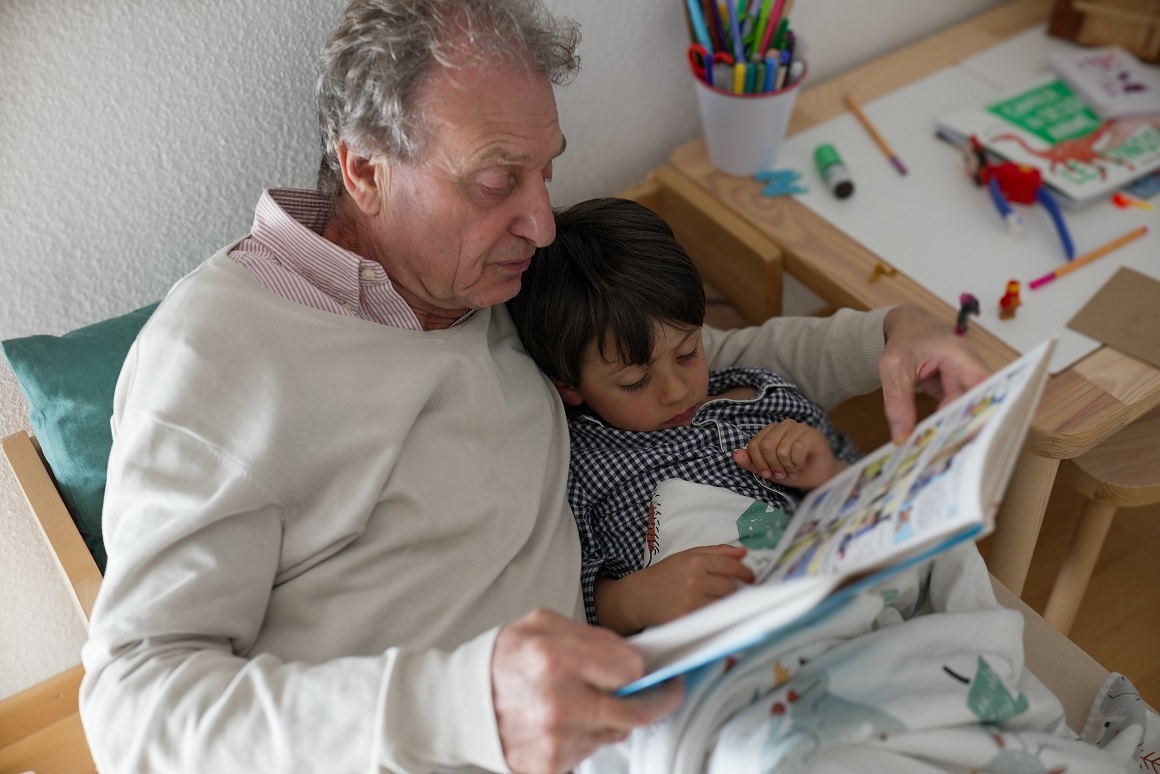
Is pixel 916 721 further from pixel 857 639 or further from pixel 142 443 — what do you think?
pixel 142 443

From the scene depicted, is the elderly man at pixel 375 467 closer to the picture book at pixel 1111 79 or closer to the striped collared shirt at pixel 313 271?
the striped collared shirt at pixel 313 271

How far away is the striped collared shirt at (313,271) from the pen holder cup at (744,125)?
2.34 ft

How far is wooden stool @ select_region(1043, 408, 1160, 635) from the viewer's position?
4.74 ft

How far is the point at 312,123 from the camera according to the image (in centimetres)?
151

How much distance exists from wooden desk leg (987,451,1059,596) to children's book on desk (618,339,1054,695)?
442 mm

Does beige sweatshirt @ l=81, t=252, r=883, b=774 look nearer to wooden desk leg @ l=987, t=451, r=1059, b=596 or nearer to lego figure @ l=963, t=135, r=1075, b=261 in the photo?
wooden desk leg @ l=987, t=451, r=1059, b=596

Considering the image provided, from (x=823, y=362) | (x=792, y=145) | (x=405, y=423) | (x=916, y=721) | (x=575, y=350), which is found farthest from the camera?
(x=792, y=145)

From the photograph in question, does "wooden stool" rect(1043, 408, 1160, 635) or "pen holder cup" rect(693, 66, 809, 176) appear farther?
"pen holder cup" rect(693, 66, 809, 176)

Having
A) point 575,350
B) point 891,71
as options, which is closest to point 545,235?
point 575,350

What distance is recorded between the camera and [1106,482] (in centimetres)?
144

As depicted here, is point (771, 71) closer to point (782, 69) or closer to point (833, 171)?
point (782, 69)

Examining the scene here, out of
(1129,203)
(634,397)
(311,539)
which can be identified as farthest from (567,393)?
(1129,203)

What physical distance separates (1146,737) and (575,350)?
82 cm

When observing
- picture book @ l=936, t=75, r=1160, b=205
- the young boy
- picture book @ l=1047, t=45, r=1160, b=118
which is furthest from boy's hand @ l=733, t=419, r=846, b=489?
picture book @ l=1047, t=45, r=1160, b=118
